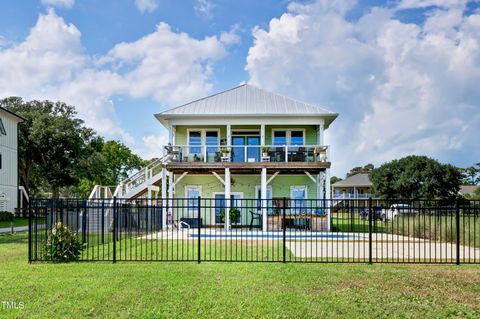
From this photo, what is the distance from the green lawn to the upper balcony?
12168 mm

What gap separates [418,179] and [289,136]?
31.0m

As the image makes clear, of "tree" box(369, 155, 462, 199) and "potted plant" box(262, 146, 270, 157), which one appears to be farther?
"tree" box(369, 155, 462, 199)

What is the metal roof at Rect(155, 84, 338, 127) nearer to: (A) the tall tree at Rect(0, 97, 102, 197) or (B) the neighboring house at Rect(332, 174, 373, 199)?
(A) the tall tree at Rect(0, 97, 102, 197)

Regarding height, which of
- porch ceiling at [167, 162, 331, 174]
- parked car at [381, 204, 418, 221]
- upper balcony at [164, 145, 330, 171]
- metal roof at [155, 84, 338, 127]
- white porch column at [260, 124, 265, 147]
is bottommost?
parked car at [381, 204, 418, 221]

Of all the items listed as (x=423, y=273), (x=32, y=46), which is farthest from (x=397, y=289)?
(x=32, y=46)

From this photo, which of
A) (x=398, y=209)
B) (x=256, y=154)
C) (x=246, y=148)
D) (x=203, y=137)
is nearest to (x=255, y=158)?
(x=256, y=154)

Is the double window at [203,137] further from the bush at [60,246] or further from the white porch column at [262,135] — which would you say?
the bush at [60,246]

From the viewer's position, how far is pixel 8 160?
3472cm

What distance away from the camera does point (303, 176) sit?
26047 millimetres

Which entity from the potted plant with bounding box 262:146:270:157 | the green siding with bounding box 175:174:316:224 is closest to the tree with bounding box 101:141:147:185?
the green siding with bounding box 175:174:316:224

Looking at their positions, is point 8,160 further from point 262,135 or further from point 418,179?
point 418,179

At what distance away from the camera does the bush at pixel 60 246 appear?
10.8 m

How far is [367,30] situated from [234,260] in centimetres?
1113

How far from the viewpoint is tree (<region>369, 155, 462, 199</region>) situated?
49844 mm
